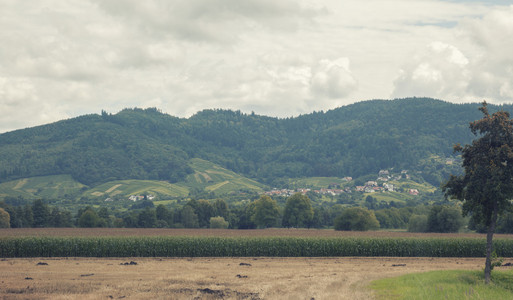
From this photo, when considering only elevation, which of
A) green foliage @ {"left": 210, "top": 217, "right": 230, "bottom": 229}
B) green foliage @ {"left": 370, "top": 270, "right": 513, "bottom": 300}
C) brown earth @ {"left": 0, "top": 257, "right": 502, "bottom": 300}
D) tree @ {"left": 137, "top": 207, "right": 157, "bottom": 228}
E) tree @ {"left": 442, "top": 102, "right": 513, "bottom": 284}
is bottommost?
green foliage @ {"left": 210, "top": 217, "right": 230, "bottom": 229}

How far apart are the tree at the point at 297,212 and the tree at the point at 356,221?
41.3 ft

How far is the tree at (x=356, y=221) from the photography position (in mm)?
85812

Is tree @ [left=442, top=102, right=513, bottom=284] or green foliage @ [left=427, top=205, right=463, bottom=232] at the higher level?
tree @ [left=442, top=102, right=513, bottom=284]

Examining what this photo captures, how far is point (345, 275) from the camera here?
35094mm

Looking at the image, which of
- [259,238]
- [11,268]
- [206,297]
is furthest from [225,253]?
[206,297]

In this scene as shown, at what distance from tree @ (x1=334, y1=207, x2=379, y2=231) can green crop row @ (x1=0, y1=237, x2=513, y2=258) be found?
33.3 metres

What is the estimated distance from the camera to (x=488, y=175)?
2536cm

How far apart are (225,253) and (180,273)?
600 inches

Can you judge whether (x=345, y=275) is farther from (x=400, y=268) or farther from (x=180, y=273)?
(x=180, y=273)

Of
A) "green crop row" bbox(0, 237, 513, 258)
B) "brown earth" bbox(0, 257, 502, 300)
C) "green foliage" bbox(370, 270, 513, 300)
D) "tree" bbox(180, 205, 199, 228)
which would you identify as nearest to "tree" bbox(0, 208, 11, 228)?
"tree" bbox(180, 205, 199, 228)

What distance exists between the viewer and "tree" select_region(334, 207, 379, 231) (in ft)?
282

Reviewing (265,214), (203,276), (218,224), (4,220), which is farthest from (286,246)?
(4,220)

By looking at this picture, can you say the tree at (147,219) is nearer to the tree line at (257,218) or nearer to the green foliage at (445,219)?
the tree line at (257,218)

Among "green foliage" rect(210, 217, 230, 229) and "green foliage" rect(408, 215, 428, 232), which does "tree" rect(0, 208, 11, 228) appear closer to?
"green foliage" rect(210, 217, 230, 229)
